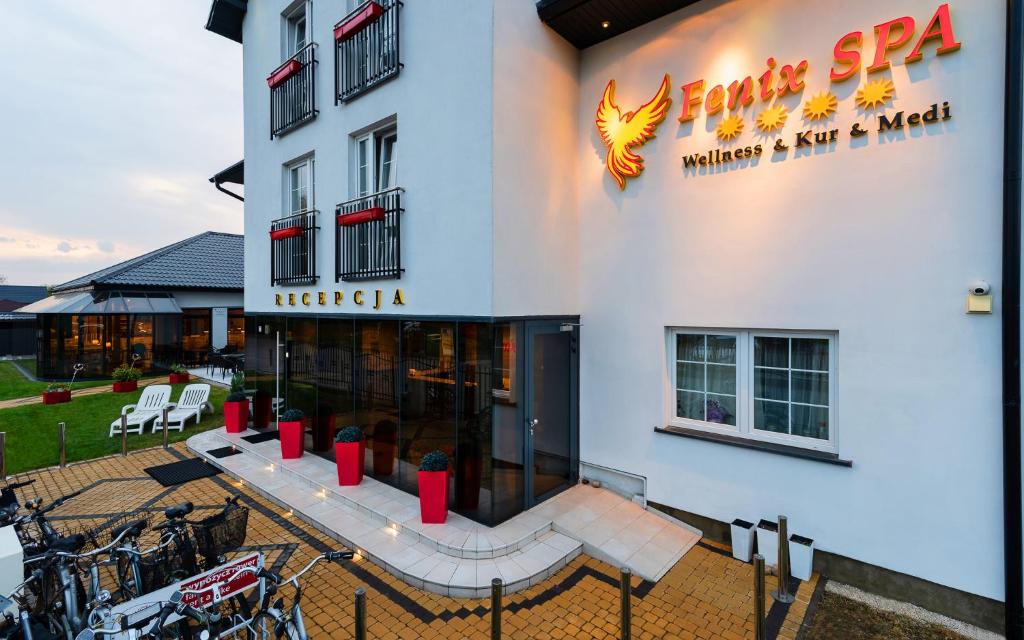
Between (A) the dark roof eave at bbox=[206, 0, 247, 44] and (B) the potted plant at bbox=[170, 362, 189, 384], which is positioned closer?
(A) the dark roof eave at bbox=[206, 0, 247, 44]

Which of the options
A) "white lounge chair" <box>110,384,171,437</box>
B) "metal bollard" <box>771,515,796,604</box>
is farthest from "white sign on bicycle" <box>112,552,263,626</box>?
"white lounge chair" <box>110,384,171,437</box>

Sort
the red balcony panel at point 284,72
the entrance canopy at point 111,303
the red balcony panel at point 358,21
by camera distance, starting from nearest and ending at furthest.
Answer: the red balcony panel at point 358,21 → the red balcony panel at point 284,72 → the entrance canopy at point 111,303

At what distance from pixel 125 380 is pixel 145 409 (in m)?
6.06

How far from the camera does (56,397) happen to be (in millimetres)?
14047

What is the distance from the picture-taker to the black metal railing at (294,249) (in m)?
8.67

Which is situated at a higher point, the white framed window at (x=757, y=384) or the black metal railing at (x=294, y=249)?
the black metal railing at (x=294, y=249)

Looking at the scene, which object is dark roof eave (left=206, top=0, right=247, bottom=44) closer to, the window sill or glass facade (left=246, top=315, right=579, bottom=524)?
glass facade (left=246, top=315, right=579, bottom=524)

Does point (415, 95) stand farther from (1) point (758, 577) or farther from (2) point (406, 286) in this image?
(1) point (758, 577)

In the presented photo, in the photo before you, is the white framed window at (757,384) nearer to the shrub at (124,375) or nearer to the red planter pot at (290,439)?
the red planter pot at (290,439)

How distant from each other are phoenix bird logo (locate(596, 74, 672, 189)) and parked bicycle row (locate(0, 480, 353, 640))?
588 cm

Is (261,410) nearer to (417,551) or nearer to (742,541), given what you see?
(417,551)

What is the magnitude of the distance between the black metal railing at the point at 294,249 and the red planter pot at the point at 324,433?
2700mm

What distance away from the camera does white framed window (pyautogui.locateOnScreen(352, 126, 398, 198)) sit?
7422mm

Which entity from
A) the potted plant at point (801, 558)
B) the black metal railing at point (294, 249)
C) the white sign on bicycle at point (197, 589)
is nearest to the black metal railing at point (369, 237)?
the black metal railing at point (294, 249)
